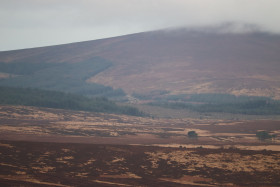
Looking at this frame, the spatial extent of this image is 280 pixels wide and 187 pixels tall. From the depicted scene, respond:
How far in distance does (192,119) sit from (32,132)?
50084 millimetres

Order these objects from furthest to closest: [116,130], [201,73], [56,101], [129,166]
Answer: [201,73]
[56,101]
[116,130]
[129,166]

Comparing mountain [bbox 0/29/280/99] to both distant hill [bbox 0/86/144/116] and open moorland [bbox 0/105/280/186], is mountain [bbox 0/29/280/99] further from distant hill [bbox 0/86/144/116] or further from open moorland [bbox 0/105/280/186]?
open moorland [bbox 0/105/280/186]

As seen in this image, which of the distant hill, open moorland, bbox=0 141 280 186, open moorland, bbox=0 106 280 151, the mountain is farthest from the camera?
the mountain

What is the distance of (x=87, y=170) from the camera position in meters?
31.8

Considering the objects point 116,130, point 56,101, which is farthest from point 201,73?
point 116,130

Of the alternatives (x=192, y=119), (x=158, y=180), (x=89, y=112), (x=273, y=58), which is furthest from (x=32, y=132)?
(x=273, y=58)

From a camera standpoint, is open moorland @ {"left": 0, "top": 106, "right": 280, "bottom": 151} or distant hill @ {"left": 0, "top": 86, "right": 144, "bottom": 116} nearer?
open moorland @ {"left": 0, "top": 106, "right": 280, "bottom": 151}

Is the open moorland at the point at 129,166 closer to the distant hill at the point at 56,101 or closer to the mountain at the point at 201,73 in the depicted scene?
the distant hill at the point at 56,101

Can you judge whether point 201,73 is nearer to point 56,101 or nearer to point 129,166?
point 56,101

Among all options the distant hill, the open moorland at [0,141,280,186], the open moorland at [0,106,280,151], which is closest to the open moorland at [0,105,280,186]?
the open moorland at [0,141,280,186]

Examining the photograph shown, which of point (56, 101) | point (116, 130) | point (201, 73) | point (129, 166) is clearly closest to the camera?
point (129, 166)

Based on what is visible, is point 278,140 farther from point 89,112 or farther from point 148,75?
point 148,75

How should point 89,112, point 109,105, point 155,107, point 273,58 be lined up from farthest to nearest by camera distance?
point 273,58, point 155,107, point 109,105, point 89,112

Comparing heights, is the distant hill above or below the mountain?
below
